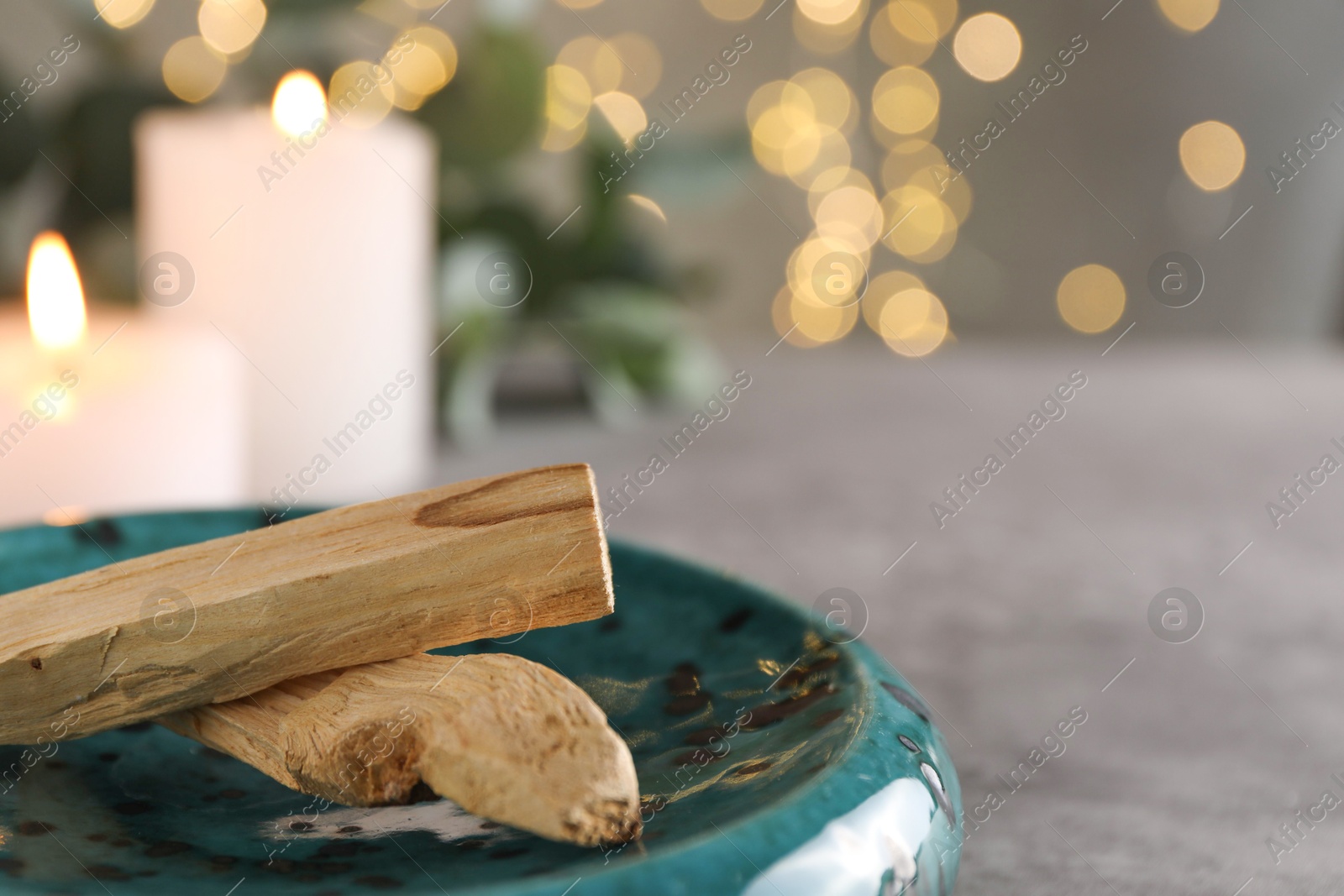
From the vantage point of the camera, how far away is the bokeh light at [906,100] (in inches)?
43.6

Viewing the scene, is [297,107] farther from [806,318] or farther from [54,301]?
[806,318]

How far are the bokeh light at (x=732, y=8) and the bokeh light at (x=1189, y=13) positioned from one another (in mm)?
398

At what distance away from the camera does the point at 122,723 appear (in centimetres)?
20

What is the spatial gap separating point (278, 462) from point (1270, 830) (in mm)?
427

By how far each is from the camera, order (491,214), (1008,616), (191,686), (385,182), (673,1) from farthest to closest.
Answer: (673,1) → (491,214) → (385,182) → (1008,616) → (191,686)

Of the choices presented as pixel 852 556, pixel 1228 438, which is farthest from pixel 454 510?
pixel 1228 438

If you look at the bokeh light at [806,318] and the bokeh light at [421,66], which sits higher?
the bokeh light at [421,66]

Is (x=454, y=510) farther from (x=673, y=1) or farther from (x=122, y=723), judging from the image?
(x=673, y=1)

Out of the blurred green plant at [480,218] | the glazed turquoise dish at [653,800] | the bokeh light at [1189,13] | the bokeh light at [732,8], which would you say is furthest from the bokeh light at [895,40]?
the glazed turquoise dish at [653,800]

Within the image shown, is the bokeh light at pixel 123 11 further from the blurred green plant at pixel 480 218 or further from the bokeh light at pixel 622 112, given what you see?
the bokeh light at pixel 622 112

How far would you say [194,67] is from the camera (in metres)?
0.80

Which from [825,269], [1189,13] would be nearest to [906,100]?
[825,269]

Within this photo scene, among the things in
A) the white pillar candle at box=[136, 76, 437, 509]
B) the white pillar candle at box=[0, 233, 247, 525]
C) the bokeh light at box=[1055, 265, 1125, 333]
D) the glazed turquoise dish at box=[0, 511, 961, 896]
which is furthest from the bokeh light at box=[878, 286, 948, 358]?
the glazed turquoise dish at box=[0, 511, 961, 896]

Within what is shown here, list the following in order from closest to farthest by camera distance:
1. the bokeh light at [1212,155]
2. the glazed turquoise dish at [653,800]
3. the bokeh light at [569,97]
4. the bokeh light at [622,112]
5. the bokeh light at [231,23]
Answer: the glazed turquoise dish at [653,800] < the bokeh light at [231,23] < the bokeh light at [569,97] < the bokeh light at [622,112] < the bokeh light at [1212,155]
